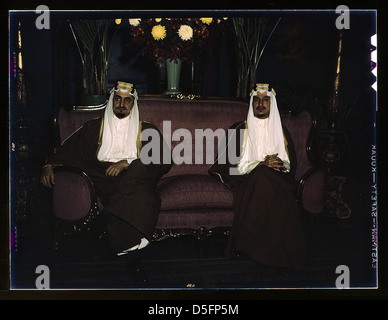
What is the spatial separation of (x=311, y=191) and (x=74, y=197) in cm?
201

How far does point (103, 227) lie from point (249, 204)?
4.07 feet

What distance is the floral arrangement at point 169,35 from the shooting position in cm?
468

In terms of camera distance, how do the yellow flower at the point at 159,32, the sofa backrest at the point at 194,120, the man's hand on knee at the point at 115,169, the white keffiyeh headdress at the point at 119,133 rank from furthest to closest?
the yellow flower at the point at 159,32
the sofa backrest at the point at 194,120
the white keffiyeh headdress at the point at 119,133
the man's hand on knee at the point at 115,169

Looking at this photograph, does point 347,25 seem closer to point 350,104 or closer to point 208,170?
point 208,170

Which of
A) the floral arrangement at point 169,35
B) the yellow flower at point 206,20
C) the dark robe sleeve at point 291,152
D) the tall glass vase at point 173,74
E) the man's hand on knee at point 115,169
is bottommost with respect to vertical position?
the man's hand on knee at point 115,169

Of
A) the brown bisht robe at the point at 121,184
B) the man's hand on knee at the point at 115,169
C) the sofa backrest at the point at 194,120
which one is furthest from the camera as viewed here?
the sofa backrest at the point at 194,120

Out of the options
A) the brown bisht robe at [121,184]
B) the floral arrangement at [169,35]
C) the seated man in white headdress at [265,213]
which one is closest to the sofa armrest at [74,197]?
the brown bisht robe at [121,184]

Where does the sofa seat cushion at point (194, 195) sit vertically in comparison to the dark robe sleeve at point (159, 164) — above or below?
below

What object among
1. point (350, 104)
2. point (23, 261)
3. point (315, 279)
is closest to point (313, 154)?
point (315, 279)

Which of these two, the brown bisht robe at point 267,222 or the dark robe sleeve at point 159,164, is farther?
the dark robe sleeve at point 159,164

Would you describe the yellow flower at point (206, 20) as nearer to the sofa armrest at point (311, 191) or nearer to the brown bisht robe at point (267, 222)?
the brown bisht robe at point (267, 222)

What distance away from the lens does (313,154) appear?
14.9 feet

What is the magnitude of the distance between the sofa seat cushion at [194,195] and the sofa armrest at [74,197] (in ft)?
1.96

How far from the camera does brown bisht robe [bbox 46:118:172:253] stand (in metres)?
3.93
